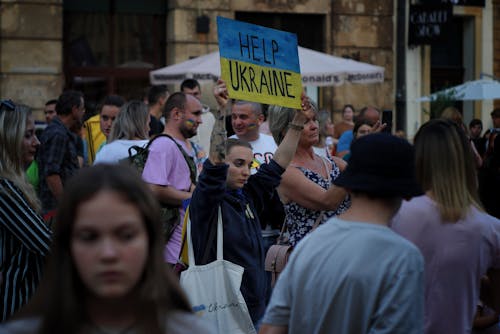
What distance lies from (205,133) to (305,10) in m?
9.19

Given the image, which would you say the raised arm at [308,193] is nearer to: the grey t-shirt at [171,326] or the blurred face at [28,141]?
the blurred face at [28,141]

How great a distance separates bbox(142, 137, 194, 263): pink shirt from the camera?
6.95 metres

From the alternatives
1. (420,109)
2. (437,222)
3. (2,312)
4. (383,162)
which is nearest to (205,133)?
(2,312)

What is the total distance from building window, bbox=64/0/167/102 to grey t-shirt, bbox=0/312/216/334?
50.4ft

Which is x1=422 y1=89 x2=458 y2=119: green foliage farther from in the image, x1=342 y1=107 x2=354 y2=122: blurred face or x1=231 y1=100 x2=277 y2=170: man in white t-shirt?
x1=231 y1=100 x2=277 y2=170: man in white t-shirt

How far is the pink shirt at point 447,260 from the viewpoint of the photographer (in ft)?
14.1

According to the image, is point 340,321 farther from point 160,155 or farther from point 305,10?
point 305,10

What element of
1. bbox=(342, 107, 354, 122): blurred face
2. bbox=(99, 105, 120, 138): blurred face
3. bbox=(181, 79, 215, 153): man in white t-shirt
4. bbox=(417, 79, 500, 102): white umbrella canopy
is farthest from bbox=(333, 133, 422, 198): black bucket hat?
bbox=(417, 79, 500, 102): white umbrella canopy

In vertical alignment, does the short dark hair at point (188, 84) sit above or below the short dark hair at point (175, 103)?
above

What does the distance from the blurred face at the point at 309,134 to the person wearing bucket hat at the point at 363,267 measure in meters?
2.52

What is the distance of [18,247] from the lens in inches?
197

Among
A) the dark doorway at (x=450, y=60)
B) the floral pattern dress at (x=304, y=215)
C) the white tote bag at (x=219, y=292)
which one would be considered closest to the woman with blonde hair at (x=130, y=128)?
the floral pattern dress at (x=304, y=215)

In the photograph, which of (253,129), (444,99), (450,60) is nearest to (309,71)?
(444,99)

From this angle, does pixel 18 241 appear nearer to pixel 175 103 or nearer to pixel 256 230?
pixel 256 230
